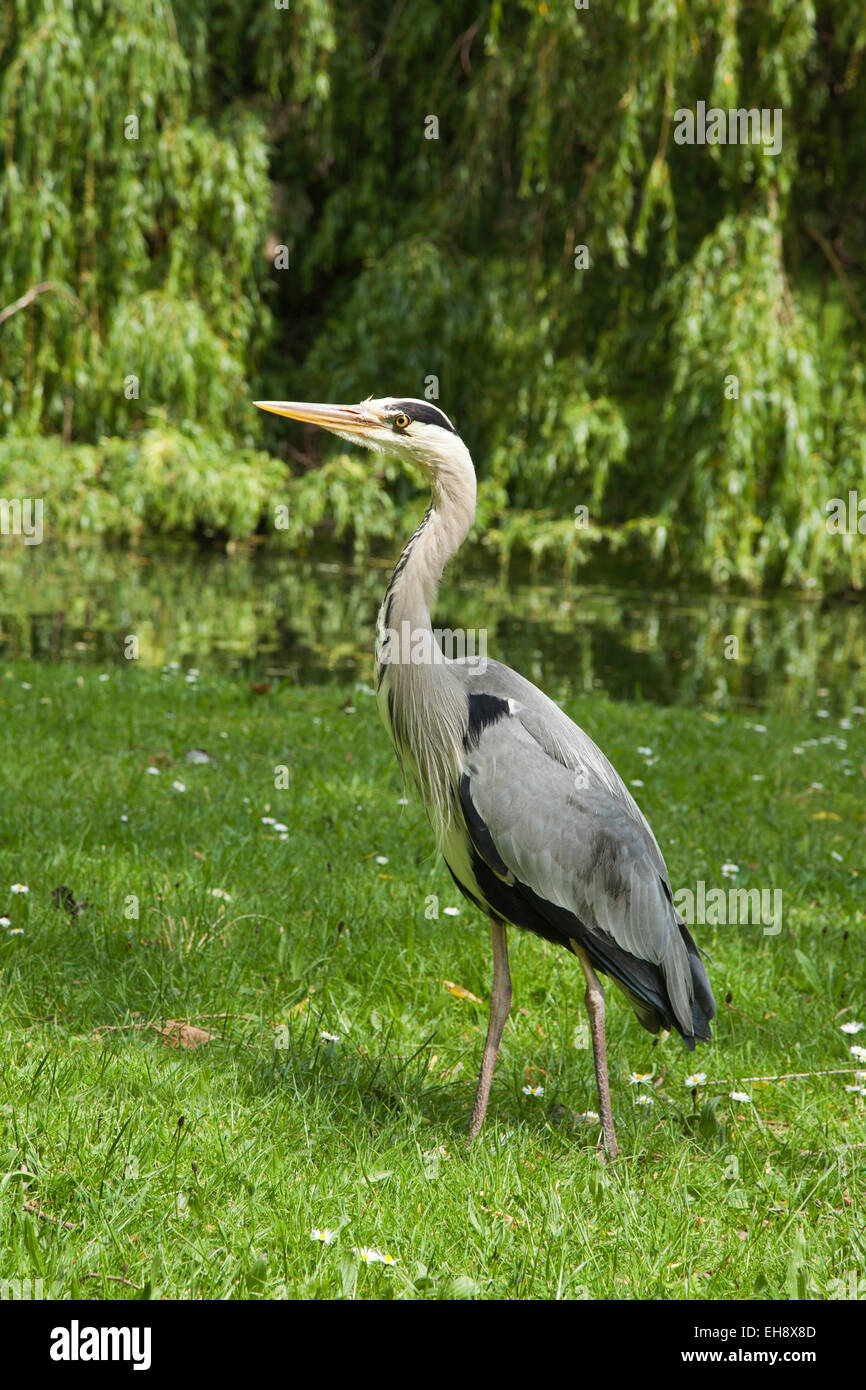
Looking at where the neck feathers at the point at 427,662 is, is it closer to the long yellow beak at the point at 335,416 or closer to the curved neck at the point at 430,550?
the curved neck at the point at 430,550

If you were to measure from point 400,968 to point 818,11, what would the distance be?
11.0 meters

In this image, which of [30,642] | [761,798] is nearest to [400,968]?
[761,798]

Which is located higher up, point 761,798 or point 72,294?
point 72,294

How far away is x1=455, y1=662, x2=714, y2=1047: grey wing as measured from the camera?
3100 mm

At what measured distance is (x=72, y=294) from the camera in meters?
12.1

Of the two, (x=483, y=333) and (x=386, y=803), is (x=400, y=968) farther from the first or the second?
(x=483, y=333)

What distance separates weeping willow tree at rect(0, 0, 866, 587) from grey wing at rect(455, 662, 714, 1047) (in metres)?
8.32

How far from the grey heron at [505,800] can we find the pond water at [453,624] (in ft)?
16.9

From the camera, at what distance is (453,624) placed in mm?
10891

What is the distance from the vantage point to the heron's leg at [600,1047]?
2957 mm

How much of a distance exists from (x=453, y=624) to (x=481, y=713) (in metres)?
7.74

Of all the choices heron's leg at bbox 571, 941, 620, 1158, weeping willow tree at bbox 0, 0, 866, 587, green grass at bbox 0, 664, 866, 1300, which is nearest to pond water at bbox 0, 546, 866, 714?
weeping willow tree at bbox 0, 0, 866, 587

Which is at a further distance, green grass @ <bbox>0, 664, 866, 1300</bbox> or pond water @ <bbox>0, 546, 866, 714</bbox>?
pond water @ <bbox>0, 546, 866, 714</bbox>

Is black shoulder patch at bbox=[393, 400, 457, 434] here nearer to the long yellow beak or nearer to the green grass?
the long yellow beak
